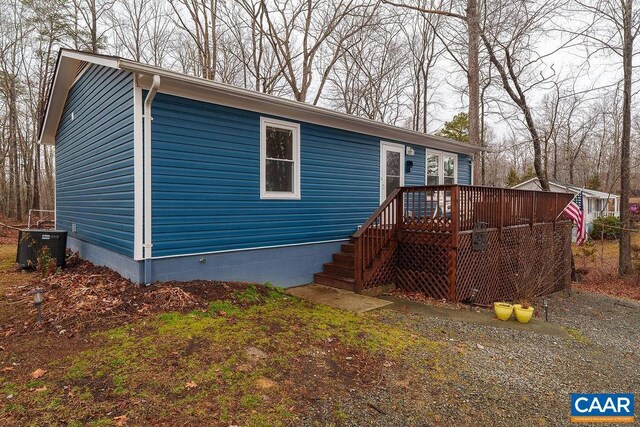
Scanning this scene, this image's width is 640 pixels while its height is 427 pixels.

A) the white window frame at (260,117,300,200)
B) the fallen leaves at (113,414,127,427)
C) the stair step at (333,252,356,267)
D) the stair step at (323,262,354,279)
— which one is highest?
the white window frame at (260,117,300,200)

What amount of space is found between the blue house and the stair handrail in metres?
1.08

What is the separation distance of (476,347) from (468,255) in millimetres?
2827

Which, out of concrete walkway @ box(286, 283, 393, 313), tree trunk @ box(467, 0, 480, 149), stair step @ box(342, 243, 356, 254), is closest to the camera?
concrete walkway @ box(286, 283, 393, 313)

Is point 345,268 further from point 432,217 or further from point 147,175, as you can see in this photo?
point 147,175

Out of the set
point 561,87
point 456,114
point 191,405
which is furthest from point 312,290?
point 456,114

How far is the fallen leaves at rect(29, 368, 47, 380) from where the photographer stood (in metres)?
2.94

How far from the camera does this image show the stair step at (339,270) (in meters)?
6.89

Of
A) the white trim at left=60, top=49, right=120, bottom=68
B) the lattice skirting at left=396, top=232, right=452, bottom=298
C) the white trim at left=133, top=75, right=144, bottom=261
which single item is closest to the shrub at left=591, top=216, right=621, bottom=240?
the lattice skirting at left=396, top=232, right=452, bottom=298

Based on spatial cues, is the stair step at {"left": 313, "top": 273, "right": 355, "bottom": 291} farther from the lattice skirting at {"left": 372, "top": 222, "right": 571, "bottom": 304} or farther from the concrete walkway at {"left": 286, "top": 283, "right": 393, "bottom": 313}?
the lattice skirting at {"left": 372, "top": 222, "right": 571, "bottom": 304}

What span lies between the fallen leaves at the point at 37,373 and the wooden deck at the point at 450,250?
4.50 metres

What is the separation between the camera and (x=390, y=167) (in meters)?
8.86

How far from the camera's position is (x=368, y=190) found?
8.40 meters

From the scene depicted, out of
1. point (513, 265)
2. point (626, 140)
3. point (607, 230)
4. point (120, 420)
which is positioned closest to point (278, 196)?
point (120, 420)

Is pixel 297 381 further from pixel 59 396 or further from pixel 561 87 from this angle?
pixel 561 87
